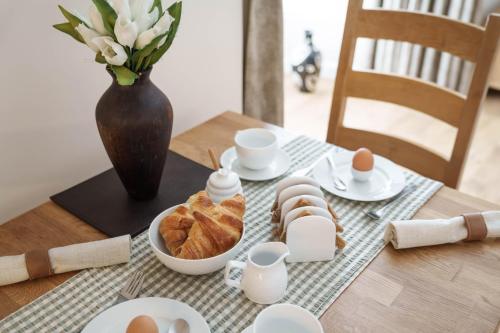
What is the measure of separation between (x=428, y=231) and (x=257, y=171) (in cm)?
42

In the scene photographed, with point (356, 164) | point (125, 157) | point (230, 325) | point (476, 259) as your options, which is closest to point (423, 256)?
point (476, 259)

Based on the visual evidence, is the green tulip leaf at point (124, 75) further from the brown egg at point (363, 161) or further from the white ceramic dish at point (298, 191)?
the brown egg at point (363, 161)

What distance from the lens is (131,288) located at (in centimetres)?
83

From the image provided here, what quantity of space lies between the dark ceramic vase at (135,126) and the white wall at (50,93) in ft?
1.22

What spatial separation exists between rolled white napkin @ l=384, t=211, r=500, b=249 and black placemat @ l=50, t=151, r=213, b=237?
1.44ft

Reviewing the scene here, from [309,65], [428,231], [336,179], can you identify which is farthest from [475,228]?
[309,65]

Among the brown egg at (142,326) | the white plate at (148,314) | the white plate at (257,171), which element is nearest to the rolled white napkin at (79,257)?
the white plate at (148,314)

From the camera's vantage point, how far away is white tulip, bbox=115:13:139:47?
2.72ft

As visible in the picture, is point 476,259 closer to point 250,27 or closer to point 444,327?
point 444,327

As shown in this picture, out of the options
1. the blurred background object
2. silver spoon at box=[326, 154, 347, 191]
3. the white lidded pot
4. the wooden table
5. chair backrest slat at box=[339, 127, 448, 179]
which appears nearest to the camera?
the wooden table

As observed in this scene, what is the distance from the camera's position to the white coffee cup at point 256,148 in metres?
1.12

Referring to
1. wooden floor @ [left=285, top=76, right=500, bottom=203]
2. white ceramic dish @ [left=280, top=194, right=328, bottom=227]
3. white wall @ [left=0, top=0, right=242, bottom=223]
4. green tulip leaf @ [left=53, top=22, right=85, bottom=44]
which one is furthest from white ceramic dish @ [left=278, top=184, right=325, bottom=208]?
wooden floor @ [left=285, top=76, right=500, bottom=203]

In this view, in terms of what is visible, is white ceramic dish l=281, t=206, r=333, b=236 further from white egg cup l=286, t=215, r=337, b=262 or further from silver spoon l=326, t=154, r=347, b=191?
silver spoon l=326, t=154, r=347, b=191

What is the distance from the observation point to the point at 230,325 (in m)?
0.76
